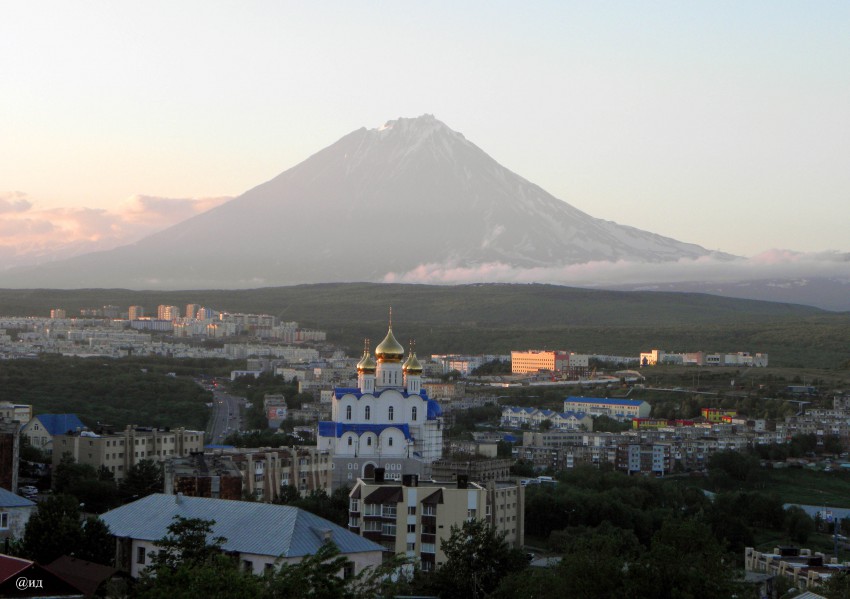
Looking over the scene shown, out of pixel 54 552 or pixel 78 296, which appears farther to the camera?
pixel 78 296

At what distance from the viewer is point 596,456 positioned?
5244cm

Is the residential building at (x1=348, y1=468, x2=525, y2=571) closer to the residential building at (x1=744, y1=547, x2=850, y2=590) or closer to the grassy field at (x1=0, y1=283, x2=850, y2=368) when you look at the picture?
the residential building at (x1=744, y1=547, x2=850, y2=590)

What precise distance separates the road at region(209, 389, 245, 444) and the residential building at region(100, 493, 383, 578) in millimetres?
28717

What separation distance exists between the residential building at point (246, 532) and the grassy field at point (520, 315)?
76853mm

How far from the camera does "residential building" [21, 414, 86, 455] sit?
4075 cm

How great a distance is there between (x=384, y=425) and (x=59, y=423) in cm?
955

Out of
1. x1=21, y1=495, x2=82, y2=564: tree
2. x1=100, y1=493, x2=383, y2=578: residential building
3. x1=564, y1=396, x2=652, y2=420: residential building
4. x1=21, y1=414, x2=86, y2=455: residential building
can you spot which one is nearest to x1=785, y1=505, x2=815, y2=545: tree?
x1=21, y1=414, x2=86, y2=455: residential building

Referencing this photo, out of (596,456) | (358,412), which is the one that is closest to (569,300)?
(596,456)

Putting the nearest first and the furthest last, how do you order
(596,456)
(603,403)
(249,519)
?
(249,519) → (596,456) → (603,403)

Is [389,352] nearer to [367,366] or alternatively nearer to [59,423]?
[367,366]

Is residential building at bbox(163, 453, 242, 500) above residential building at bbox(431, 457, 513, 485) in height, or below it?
above

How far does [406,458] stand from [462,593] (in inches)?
867

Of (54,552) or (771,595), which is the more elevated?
(54,552)

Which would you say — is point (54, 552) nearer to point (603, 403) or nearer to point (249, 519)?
point (249, 519)
